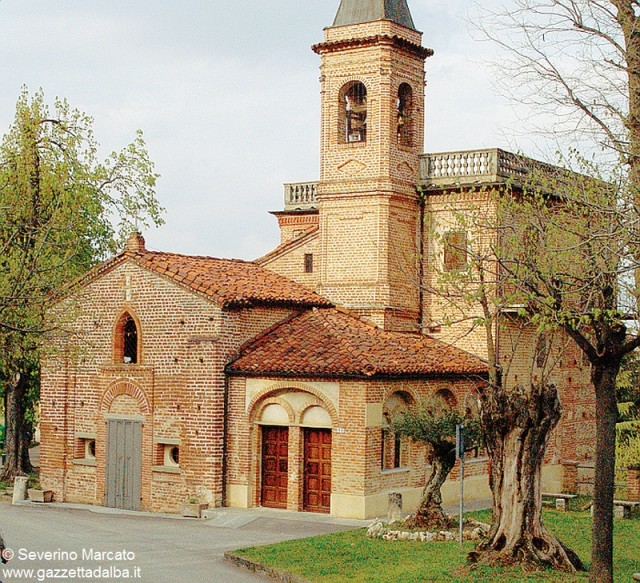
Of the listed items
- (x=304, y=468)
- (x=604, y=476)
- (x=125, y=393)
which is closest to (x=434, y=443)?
(x=304, y=468)

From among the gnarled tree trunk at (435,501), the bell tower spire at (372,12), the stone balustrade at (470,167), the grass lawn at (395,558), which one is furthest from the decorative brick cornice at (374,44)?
the grass lawn at (395,558)

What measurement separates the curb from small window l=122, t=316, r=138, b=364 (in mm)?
9361

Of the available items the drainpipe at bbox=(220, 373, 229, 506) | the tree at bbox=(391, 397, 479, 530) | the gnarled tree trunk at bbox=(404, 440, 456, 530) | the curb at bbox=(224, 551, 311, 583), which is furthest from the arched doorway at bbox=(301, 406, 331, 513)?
the curb at bbox=(224, 551, 311, 583)

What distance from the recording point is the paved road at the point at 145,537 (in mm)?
17719

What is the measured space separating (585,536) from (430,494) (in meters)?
3.05

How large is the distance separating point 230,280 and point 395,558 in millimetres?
10440

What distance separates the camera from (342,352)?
24656 millimetres

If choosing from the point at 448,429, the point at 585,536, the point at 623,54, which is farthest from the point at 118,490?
the point at 623,54

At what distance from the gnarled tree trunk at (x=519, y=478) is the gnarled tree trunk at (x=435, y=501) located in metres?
4.49

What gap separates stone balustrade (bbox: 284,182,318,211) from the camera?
35.2 metres

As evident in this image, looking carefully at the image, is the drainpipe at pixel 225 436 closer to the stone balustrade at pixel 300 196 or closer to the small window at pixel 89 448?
the small window at pixel 89 448

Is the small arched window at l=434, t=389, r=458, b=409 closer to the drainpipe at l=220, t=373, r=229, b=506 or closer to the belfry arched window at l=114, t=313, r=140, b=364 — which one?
the drainpipe at l=220, t=373, r=229, b=506

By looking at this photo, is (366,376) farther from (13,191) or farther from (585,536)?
(13,191)

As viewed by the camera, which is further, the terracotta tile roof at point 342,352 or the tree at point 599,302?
the terracotta tile roof at point 342,352
